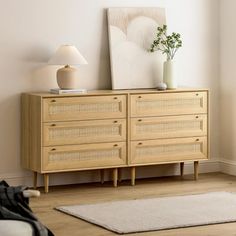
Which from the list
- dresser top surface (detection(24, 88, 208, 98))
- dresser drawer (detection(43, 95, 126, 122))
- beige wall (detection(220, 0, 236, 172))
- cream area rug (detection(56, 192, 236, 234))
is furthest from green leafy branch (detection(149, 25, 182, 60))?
cream area rug (detection(56, 192, 236, 234))

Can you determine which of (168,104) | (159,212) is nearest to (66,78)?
(168,104)

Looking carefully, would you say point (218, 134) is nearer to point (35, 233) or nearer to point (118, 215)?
point (118, 215)

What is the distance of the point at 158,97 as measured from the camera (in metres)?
7.39

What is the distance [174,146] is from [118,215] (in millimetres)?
1595

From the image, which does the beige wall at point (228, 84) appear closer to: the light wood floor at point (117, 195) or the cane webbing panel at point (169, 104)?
the light wood floor at point (117, 195)

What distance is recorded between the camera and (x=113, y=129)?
7.25m

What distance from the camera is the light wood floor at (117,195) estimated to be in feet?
18.5

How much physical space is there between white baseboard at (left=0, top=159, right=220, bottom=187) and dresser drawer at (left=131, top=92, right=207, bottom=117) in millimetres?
664

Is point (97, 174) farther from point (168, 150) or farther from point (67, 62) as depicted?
point (67, 62)

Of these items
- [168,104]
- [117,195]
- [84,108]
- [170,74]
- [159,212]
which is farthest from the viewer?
[170,74]

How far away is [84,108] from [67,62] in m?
0.43

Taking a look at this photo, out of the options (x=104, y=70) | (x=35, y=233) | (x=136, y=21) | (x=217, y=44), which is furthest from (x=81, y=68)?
(x=35, y=233)

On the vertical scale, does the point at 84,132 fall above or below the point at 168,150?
above

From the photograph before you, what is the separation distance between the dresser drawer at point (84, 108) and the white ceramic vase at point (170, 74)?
57 cm
